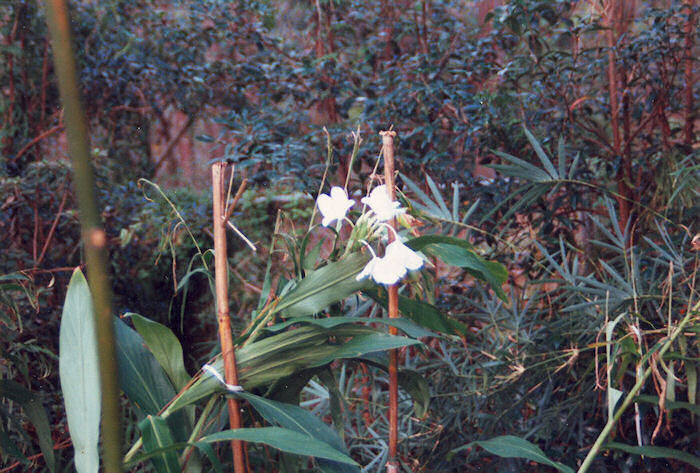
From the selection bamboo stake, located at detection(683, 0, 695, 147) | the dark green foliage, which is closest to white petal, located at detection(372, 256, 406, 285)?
the dark green foliage

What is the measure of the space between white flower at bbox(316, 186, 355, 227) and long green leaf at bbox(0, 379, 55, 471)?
12.2 inches

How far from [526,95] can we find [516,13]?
0.57 feet

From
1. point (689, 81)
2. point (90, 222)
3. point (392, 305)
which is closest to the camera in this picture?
point (90, 222)

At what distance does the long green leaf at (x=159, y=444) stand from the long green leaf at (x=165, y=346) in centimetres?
7

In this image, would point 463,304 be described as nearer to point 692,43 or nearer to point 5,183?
point 692,43

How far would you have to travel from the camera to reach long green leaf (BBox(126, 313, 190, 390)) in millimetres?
433

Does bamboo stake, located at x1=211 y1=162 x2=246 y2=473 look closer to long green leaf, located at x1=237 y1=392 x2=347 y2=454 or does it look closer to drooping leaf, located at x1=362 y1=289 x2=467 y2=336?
long green leaf, located at x1=237 y1=392 x2=347 y2=454

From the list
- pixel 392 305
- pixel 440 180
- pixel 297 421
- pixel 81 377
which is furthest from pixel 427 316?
pixel 440 180

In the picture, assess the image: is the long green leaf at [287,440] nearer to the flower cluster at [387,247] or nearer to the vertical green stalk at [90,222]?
the flower cluster at [387,247]

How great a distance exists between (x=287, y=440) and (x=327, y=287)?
12 centimetres

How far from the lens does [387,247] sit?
41 centimetres

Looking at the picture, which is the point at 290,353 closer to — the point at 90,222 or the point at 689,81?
the point at 90,222

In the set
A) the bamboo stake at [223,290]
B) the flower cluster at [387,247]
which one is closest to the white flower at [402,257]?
the flower cluster at [387,247]

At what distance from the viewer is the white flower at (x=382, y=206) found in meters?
0.42
